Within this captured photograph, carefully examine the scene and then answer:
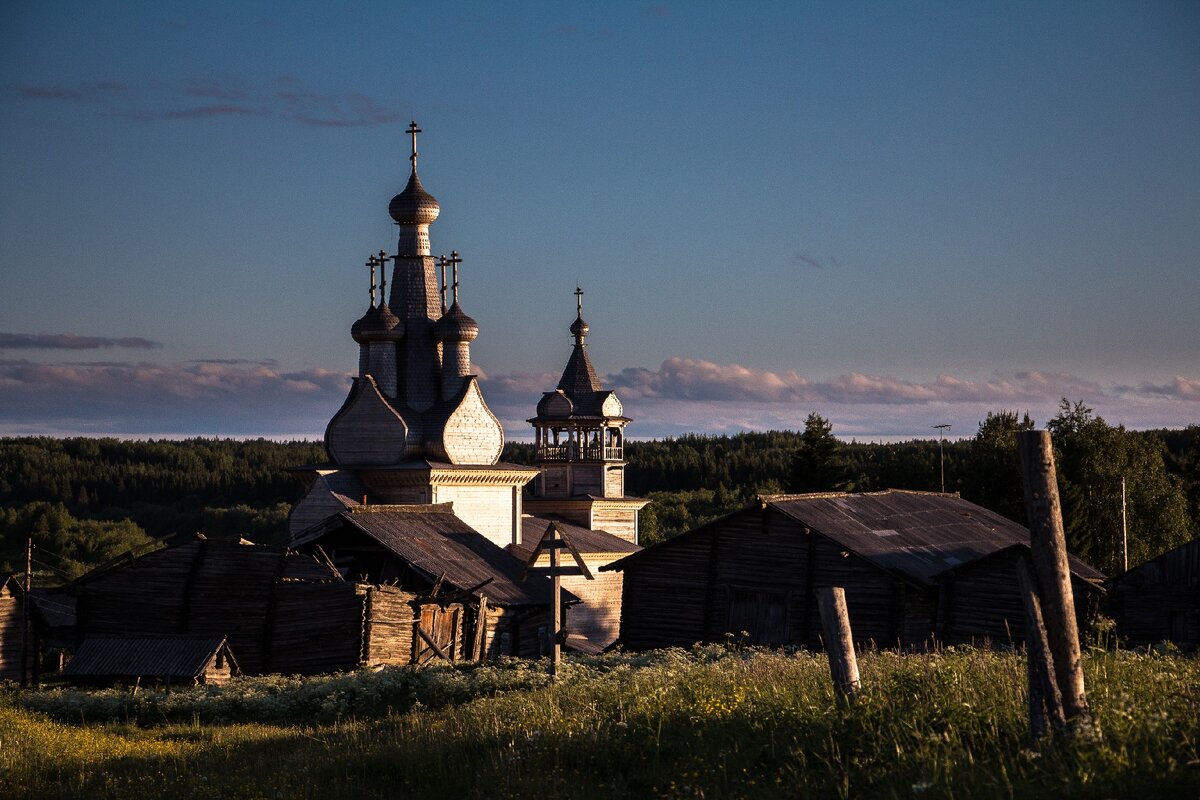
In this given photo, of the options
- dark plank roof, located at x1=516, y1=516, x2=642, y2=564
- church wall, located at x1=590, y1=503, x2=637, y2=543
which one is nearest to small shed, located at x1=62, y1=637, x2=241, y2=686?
dark plank roof, located at x1=516, y1=516, x2=642, y2=564

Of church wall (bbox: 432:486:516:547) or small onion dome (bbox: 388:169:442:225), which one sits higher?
small onion dome (bbox: 388:169:442:225)

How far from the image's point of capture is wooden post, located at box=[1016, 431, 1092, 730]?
10312 mm

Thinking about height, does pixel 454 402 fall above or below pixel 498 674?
above

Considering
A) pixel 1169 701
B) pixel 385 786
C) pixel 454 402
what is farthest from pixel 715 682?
pixel 454 402

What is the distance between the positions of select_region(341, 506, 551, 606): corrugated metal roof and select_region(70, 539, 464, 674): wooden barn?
2.67 meters

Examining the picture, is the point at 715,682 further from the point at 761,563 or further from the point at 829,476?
the point at 829,476

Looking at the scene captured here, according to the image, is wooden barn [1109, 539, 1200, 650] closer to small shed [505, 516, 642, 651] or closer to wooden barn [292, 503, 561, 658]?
wooden barn [292, 503, 561, 658]

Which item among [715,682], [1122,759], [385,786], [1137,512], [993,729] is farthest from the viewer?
[1137,512]

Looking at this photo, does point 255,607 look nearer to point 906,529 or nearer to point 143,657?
point 143,657

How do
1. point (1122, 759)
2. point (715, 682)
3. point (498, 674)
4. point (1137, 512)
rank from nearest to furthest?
1. point (1122, 759)
2. point (715, 682)
3. point (498, 674)
4. point (1137, 512)

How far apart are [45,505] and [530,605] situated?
7856cm

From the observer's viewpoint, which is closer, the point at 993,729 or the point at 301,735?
the point at 993,729

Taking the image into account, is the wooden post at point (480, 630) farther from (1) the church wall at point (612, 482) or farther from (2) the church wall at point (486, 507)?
(1) the church wall at point (612, 482)

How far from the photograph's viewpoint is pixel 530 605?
37031mm
